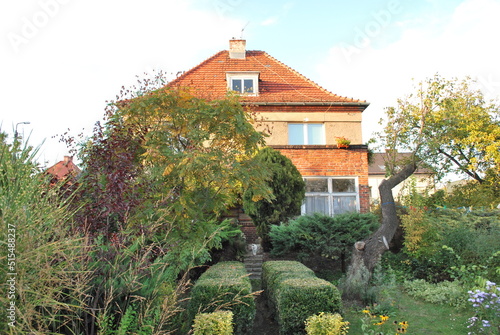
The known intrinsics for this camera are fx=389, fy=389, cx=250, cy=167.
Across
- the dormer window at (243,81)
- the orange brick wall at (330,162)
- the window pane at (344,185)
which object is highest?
the dormer window at (243,81)

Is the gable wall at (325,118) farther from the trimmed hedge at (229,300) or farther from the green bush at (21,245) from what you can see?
the green bush at (21,245)

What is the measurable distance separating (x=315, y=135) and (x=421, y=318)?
33.8ft

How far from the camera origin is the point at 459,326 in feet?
20.2

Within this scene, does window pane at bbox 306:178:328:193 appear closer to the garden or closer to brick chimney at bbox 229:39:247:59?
the garden

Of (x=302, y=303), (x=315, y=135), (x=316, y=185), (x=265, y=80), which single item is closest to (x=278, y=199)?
(x=316, y=185)

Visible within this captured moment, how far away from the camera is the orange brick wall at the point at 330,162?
595 inches

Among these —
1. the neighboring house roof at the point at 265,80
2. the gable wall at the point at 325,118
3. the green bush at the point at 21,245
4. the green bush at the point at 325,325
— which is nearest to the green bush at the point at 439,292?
the green bush at the point at 325,325

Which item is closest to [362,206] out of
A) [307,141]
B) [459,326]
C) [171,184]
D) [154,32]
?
[307,141]

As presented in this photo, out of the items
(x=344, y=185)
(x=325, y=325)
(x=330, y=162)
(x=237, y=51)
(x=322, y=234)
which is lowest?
(x=325, y=325)

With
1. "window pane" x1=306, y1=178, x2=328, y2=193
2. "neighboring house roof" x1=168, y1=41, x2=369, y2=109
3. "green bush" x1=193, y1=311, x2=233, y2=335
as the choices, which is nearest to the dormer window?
"neighboring house roof" x1=168, y1=41, x2=369, y2=109

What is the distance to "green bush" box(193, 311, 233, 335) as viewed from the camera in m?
4.82

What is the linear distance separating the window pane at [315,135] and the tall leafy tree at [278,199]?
4.41 meters

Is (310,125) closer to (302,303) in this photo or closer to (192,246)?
(192,246)

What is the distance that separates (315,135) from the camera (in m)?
16.2
